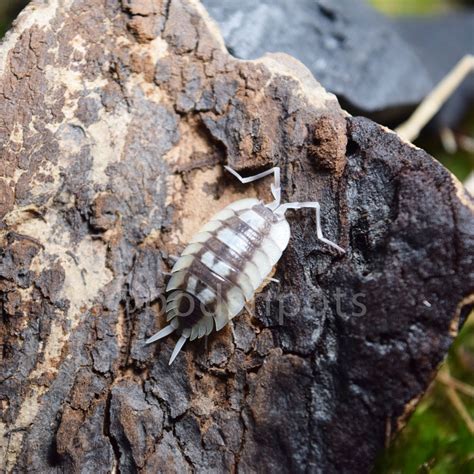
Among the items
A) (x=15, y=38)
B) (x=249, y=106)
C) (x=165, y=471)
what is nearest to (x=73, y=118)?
(x=15, y=38)

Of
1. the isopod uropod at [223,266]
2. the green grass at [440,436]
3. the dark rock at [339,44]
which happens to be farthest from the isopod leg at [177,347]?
the dark rock at [339,44]

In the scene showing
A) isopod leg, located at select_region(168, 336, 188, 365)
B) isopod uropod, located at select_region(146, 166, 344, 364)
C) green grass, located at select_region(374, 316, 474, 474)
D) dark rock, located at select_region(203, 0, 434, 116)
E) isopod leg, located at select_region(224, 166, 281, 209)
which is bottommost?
green grass, located at select_region(374, 316, 474, 474)

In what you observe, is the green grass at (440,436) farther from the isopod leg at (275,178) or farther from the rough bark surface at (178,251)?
the isopod leg at (275,178)

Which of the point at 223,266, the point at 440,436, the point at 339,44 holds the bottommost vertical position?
the point at 440,436

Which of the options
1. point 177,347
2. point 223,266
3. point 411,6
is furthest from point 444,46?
point 177,347

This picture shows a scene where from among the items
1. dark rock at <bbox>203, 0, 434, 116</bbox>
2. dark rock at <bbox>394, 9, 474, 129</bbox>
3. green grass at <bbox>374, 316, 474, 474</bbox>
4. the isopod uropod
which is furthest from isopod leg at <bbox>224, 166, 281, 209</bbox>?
dark rock at <bbox>394, 9, 474, 129</bbox>

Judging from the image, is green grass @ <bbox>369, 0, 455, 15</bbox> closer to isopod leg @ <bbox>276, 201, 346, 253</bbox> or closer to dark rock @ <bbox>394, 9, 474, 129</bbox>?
dark rock @ <bbox>394, 9, 474, 129</bbox>

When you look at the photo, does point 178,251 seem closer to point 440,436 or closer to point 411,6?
point 440,436
